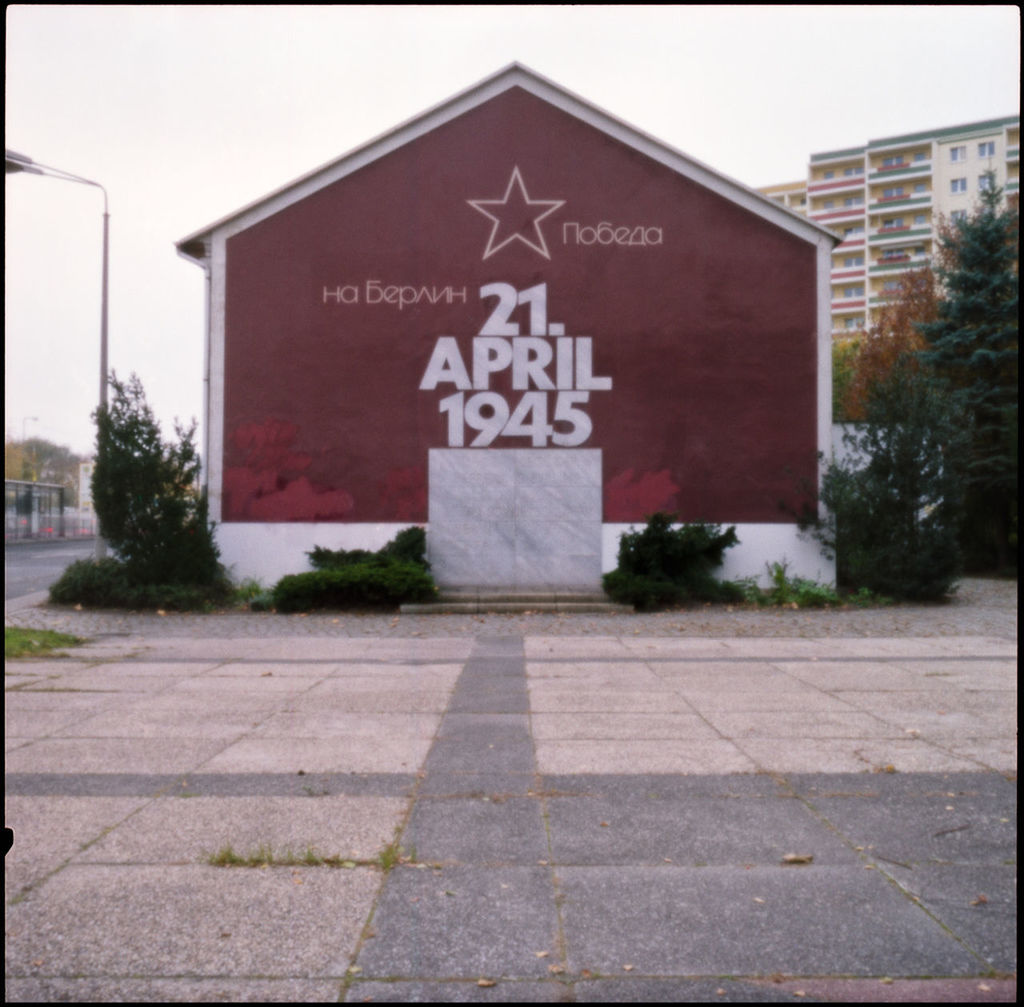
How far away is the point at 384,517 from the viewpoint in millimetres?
19438

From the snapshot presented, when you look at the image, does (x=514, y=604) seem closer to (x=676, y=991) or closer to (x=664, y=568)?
(x=664, y=568)

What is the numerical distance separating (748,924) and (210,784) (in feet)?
11.4

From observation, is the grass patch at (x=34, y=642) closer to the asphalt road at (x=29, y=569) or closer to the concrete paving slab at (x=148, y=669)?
the concrete paving slab at (x=148, y=669)

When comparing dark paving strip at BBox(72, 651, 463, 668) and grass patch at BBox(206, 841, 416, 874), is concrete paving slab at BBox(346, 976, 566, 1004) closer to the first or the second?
grass patch at BBox(206, 841, 416, 874)

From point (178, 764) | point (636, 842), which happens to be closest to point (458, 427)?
point (178, 764)

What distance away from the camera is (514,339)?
19.6 metres

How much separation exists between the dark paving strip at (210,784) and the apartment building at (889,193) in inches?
3521

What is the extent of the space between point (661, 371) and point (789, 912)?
16258 mm

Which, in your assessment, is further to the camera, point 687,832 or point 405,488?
point 405,488

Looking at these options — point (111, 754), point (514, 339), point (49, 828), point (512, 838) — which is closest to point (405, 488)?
point (514, 339)

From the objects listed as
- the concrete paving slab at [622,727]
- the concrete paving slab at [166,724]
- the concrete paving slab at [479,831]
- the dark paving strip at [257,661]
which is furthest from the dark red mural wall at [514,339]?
the concrete paving slab at [479,831]

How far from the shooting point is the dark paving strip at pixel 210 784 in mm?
5770

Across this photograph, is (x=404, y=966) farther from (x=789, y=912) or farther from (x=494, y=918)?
(x=789, y=912)

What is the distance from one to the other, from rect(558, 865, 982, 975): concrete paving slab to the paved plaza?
0.01 metres
